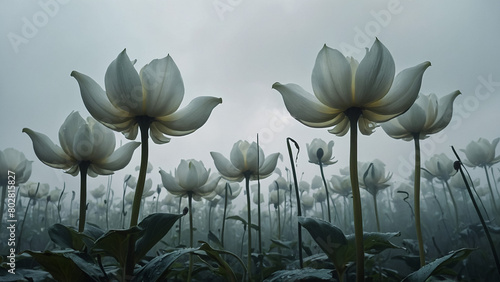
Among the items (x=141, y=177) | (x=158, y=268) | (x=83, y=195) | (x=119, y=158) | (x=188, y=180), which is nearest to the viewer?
(x=158, y=268)

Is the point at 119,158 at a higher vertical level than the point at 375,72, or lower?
lower

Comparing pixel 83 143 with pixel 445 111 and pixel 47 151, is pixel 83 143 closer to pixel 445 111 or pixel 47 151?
pixel 47 151

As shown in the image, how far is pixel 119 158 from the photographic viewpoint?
0.91m

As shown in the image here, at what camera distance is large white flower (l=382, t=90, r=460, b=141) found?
96 centimetres

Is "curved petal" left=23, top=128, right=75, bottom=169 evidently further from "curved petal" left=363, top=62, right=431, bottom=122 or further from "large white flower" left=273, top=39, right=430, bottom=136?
"curved petal" left=363, top=62, right=431, bottom=122

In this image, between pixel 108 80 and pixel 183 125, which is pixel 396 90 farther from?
pixel 108 80

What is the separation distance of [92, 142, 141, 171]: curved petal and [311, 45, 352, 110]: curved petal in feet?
1.77

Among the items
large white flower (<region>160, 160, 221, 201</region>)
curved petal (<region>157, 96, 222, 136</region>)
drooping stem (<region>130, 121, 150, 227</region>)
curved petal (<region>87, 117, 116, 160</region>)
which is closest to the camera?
drooping stem (<region>130, 121, 150, 227</region>)

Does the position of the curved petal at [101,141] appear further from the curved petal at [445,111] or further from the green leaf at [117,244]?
the curved petal at [445,111]

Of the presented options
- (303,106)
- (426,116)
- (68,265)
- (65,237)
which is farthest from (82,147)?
(426,116)

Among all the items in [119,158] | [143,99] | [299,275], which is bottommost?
[299,275]

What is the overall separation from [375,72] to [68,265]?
2.28 feet

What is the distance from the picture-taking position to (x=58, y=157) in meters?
0.88

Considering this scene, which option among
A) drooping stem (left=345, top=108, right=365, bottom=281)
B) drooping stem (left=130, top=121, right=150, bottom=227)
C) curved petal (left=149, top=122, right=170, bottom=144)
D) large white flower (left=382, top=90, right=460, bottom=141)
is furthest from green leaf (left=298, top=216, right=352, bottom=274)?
large white flower (left=382, top=90, right=460, bottom=141)
